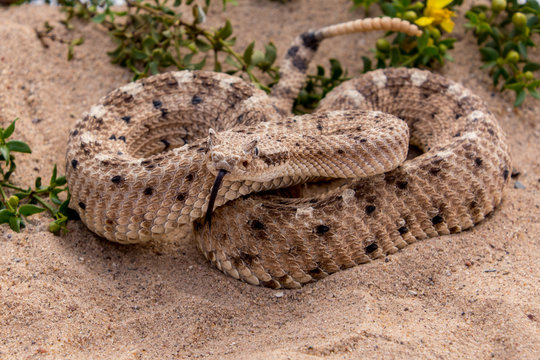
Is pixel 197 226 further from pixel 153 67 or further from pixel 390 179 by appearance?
pixel 153 67

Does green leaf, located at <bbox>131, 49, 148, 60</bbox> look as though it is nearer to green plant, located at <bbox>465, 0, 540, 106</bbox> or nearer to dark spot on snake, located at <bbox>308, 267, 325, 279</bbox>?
dark spot on snake, located at <bbox>308, 267, 325, 279</bbox>

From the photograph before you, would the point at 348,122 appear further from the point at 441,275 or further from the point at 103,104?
the point at 103,104

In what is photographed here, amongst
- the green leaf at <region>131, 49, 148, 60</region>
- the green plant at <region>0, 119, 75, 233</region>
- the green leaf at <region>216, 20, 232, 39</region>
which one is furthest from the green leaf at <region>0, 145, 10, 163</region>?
the green leaf at <region>216, 20, 232, 39</region>

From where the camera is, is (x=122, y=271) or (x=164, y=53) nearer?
(x=122, y=271)

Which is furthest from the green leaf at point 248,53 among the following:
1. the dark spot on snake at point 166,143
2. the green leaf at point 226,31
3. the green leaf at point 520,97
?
the green leaf at point 520,97

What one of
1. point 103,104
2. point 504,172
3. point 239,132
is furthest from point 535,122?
point 103,104

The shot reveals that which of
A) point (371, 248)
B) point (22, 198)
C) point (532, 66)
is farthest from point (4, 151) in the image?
point (532, 66)

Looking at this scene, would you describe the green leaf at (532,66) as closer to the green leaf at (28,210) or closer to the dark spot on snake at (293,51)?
the dark spot on snake at (293,51)
